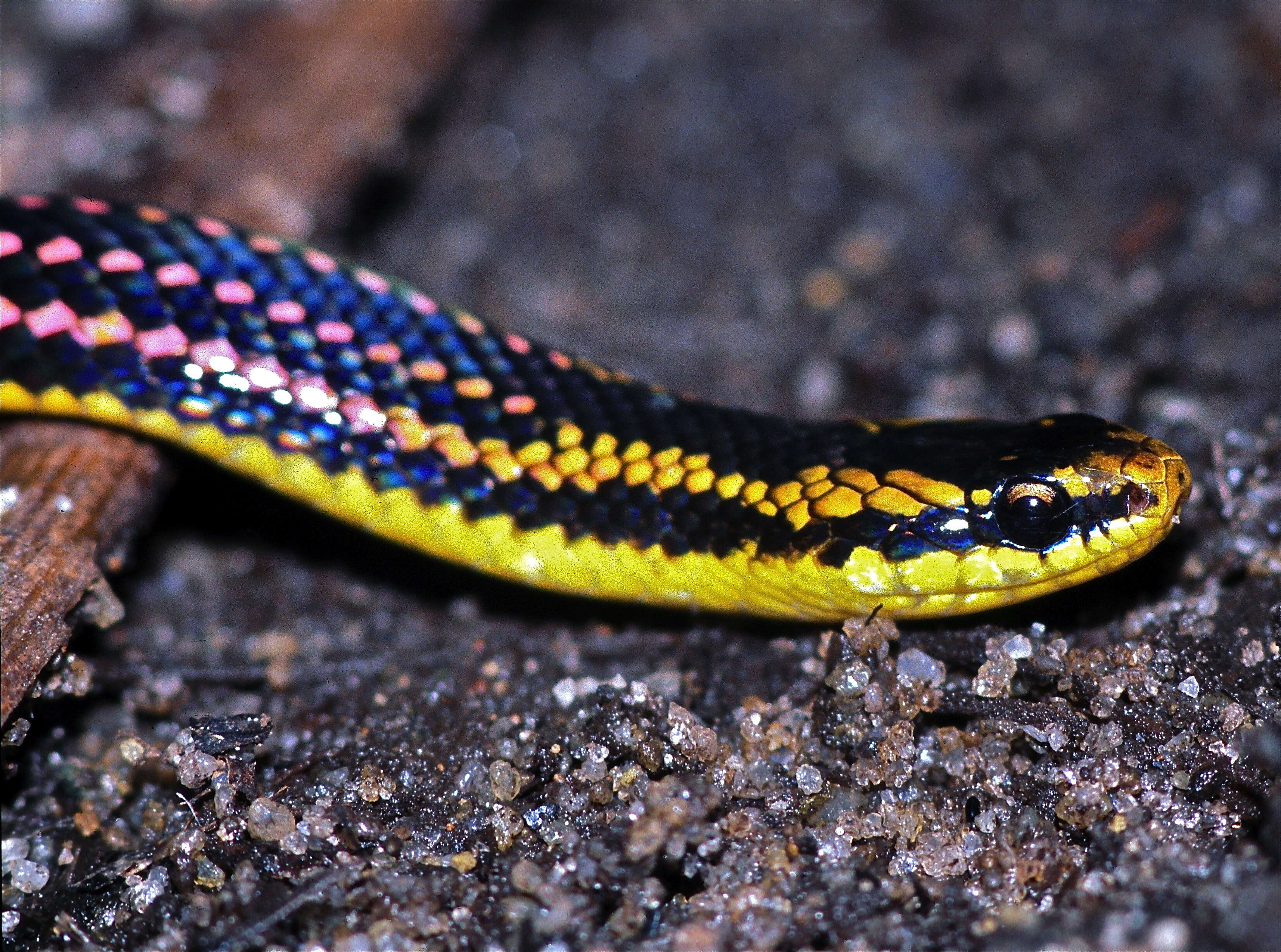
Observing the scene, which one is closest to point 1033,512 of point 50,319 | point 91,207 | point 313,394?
point 313,394

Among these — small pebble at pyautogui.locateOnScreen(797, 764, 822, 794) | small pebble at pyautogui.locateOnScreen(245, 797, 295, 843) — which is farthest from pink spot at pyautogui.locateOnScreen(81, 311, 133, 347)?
small pebble at pyautogui.locateOnScreen(797, 764, 822, 794)

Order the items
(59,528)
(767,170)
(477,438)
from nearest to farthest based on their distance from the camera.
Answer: (59,528)
(477,438)
(767,170)

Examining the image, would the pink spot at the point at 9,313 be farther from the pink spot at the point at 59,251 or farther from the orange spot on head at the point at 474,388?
the orange spot on head at the point at 474,388

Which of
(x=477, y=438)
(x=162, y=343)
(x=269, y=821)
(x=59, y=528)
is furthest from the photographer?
(x=477, y=438)

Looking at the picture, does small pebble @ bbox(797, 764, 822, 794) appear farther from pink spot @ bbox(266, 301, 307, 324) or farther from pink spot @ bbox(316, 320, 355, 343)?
pink spot @ bbox(266, 301, 307, 324)

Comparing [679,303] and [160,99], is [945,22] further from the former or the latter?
[160,99]

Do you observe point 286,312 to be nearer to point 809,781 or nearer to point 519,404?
point 519,404

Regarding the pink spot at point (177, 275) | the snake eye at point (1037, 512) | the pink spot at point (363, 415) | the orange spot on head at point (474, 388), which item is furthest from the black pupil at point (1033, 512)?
the pink spot at point (177, 275)
